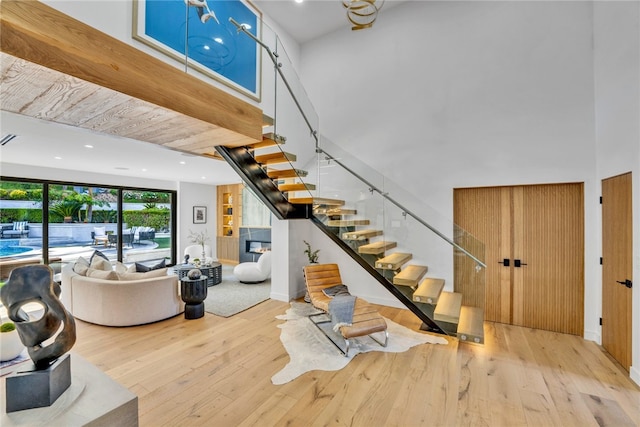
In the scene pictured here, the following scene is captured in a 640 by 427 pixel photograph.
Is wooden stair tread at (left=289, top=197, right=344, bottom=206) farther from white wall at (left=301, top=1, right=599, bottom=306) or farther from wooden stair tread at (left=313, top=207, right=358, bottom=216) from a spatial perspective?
white wall at (left=301, top=1, right=599, bottom=306)

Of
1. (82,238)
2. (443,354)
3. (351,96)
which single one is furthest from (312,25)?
(82,238)

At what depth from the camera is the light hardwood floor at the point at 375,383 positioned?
2.28 metres

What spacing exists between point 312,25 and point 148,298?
226 inches

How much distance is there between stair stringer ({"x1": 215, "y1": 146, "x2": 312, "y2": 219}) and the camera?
11.4 feet

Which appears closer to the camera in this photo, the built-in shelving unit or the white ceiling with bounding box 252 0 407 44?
the white ceiling with bounding box 252 0 407 44

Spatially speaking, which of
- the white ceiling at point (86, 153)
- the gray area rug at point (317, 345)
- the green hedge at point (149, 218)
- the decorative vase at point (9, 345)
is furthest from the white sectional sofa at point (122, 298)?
the green hedge at point (149, 218)

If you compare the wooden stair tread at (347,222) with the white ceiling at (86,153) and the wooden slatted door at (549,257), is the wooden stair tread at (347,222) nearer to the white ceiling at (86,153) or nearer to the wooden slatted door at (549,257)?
the wooden slatted door at (549,257)

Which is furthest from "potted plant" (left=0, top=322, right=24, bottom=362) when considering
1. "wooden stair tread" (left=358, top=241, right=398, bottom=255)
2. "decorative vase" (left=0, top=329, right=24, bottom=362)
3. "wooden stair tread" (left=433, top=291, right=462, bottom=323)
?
"wooden stair tread" (left=433, top=291, right=462, bottom=323)

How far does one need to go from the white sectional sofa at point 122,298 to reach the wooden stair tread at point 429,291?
11.8 feet

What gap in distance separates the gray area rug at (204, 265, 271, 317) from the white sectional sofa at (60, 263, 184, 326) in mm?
644

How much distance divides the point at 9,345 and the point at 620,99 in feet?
23.3

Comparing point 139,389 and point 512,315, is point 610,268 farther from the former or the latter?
point 139,389

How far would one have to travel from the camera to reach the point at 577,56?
375cm

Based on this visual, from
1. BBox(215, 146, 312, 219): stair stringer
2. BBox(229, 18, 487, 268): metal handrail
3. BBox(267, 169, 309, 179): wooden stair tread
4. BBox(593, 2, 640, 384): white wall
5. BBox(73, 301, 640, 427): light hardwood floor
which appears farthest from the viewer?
BBox(267, 169, 309, 179): wooden stair tread
